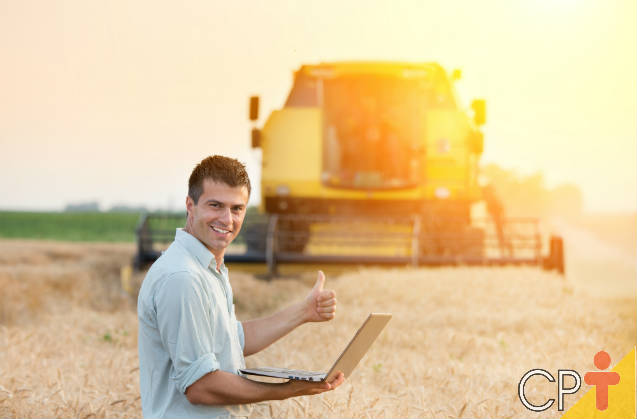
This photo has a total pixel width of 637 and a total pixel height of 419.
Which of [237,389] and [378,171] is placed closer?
[237,389]

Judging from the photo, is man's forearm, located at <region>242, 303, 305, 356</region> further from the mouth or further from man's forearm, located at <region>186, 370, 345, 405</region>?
the mouth

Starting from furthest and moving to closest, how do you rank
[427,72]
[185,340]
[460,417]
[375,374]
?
1. [427,72]
2. [375,374]
3. [460,417]
4. [185,340]

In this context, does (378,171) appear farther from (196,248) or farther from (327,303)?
(196,248)

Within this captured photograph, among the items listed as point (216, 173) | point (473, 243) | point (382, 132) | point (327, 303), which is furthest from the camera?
point (473, 243)

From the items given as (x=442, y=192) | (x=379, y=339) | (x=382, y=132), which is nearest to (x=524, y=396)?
(x=379, y=339)

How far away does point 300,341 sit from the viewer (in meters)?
5.58

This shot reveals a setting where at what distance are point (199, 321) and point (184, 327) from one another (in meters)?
0.05

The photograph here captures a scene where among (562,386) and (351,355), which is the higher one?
(351,355)

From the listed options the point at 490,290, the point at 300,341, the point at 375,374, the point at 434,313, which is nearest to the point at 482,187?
the point at 490,290

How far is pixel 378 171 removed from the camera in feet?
31.2

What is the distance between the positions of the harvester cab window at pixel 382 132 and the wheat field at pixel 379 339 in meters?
1.22

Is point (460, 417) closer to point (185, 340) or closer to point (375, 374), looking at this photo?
point (375, 374)

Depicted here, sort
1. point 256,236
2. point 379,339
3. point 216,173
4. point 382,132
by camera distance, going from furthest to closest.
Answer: point 256,236 < point 382,132 < point 379,339 < point 216,173

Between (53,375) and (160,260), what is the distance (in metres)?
2.15
